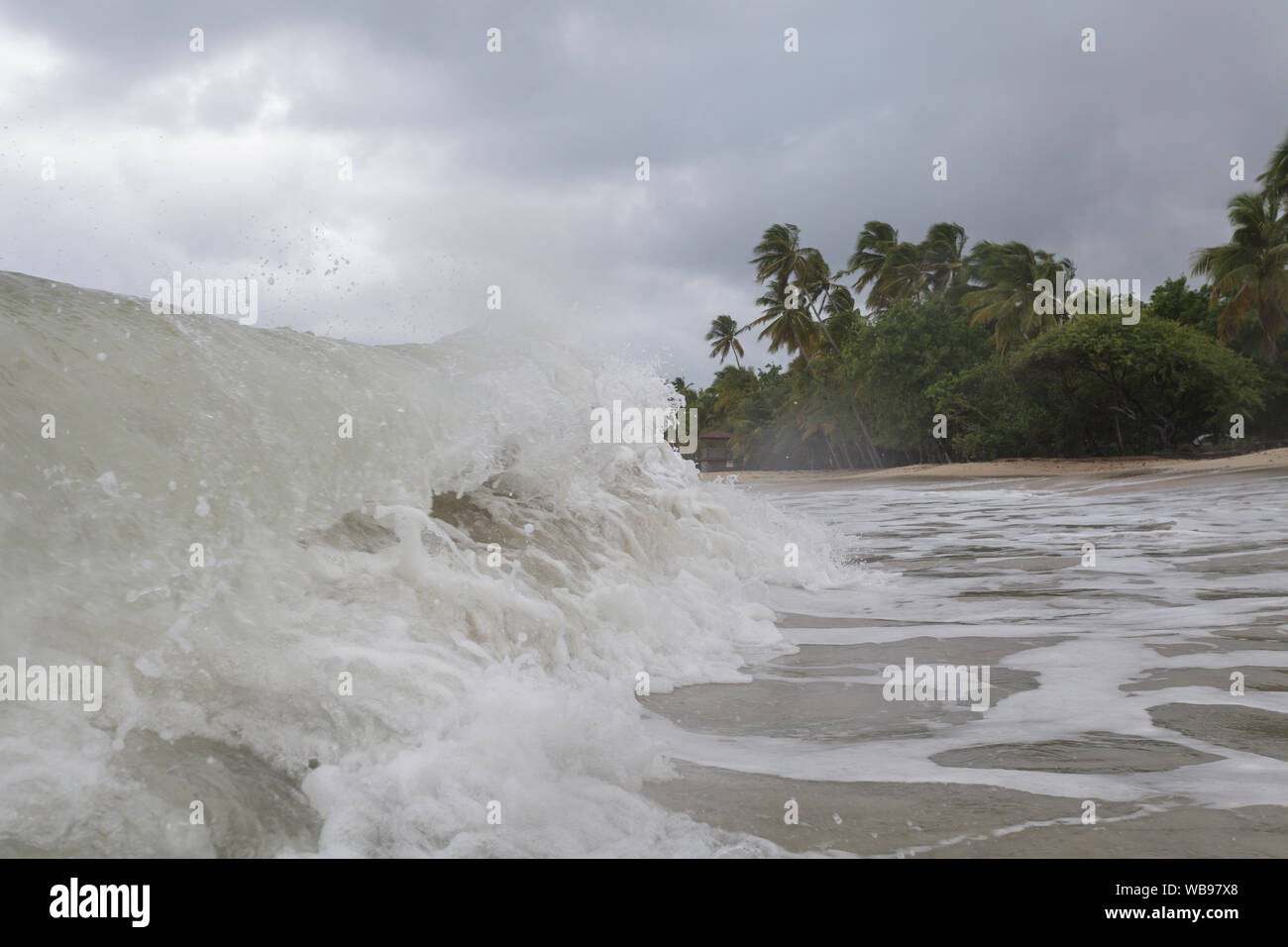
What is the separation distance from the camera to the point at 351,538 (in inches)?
159

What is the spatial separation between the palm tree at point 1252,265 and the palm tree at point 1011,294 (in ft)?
20.3

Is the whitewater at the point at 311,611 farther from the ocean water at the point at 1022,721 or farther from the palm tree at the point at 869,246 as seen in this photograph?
the palm tree at the point at 869,246

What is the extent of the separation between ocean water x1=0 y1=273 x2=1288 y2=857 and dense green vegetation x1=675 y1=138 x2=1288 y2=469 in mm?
24260

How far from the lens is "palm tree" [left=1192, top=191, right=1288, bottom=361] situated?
30.1m

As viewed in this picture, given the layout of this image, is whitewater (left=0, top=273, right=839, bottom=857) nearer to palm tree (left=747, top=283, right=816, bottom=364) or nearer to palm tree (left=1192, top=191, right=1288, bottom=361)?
palm tree (left=1192, top=191, right=1288, bottom=361)

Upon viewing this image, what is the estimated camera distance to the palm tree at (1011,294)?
3672cm

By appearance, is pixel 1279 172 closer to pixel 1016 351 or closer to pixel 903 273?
pixel 1016 351
